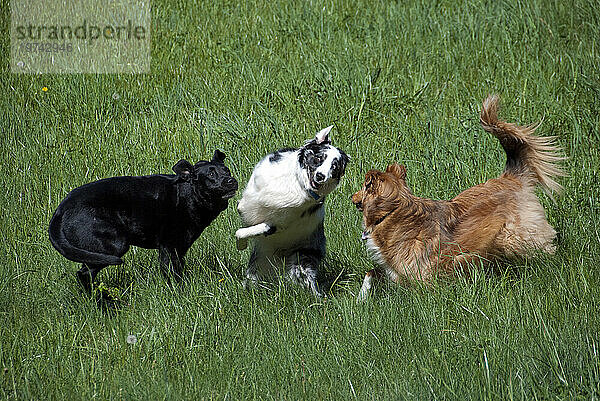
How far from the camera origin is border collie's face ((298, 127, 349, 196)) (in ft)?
14.7

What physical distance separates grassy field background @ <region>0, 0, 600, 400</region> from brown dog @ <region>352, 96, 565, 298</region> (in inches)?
7.6

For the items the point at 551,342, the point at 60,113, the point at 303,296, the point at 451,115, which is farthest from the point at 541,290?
the point at 60,113

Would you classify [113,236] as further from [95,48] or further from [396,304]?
[95,48]

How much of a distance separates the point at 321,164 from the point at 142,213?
1313 millimetres

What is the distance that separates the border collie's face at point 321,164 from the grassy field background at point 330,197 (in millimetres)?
805

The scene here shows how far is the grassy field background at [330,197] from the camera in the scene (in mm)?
3662

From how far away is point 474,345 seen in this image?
149 inches

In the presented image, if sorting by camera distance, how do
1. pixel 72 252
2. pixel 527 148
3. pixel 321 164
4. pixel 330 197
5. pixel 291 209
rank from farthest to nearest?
pixel 330 197 < pixel 527 148 < pixel 291 209 < pixel 321 164 < pixel 72 252

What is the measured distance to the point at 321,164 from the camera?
4.52 meters

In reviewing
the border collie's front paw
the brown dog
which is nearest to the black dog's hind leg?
the border collie's front paw

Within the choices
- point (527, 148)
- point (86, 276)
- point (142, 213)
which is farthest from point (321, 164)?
point (86, 276)

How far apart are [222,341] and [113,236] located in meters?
1.10

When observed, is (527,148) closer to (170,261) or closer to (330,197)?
(330,197)

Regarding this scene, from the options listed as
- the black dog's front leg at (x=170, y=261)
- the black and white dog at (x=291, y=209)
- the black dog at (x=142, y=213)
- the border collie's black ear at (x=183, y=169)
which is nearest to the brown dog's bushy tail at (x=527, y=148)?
the black and white dog at (x=291, y=209)
